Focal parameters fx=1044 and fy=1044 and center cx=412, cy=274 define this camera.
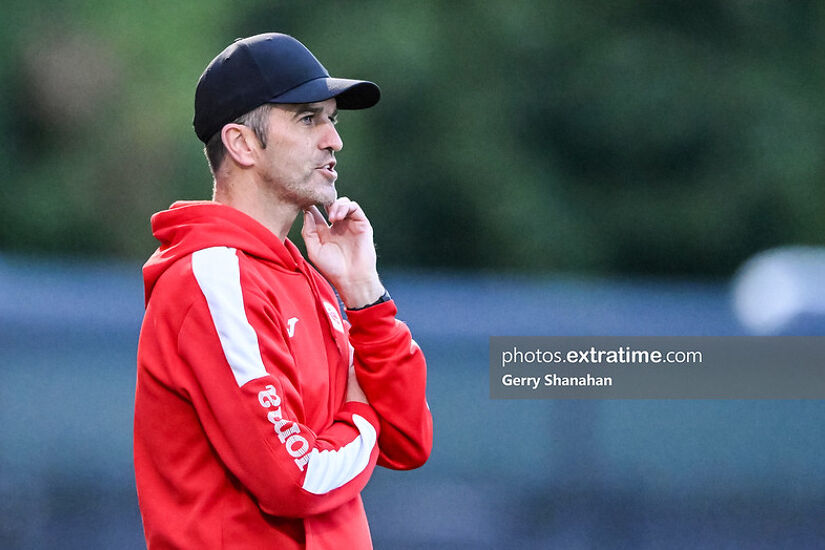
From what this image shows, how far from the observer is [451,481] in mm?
3287

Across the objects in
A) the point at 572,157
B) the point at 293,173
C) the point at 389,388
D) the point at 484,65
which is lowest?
the point at 389,388

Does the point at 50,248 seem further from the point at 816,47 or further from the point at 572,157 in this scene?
the point at 816,47

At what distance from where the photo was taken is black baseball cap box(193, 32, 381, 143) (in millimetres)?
1345

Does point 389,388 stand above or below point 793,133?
below

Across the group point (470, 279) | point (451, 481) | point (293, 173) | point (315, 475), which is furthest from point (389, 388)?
point (470, 279)

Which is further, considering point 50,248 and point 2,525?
point 50,248

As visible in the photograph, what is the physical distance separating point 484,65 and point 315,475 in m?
4.36

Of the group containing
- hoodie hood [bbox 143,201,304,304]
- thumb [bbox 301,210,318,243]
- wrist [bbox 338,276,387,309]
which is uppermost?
thumb [bbox 301,210,318,243]

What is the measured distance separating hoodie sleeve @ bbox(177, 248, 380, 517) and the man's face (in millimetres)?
169

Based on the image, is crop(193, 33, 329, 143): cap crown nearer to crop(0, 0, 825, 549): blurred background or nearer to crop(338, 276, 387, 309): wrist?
crop(338, 276, 387, 309): wrist

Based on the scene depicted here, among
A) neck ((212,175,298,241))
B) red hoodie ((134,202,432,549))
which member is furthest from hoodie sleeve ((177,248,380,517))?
neck ((212,175,298,241))

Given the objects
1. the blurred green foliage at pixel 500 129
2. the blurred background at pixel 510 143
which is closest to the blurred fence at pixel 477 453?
the blurred background at pixel 510 143

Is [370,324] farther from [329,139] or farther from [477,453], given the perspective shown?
[477,453]

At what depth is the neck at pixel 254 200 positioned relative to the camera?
1388mm
